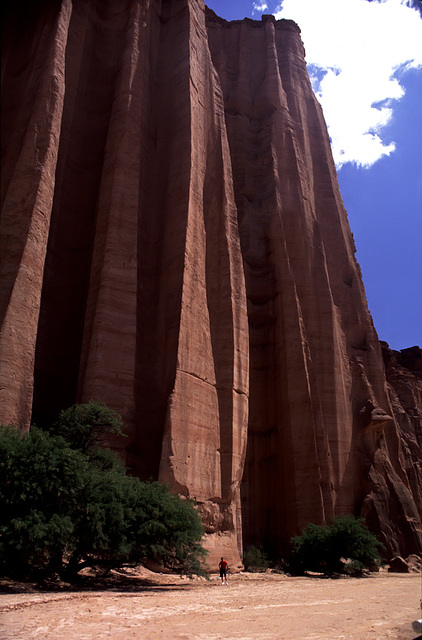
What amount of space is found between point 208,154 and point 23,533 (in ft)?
56.8

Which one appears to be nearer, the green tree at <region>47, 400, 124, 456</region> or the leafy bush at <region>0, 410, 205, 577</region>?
the leafy bush at <region>0, 410, 205, 577</region>

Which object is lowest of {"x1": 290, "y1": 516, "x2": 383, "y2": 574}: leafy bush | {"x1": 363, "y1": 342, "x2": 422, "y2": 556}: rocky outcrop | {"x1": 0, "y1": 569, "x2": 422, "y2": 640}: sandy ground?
{"x1": 0, "y1": 569, "x2": 422, "y2": 640}: sandy ground

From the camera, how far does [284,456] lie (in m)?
21.5

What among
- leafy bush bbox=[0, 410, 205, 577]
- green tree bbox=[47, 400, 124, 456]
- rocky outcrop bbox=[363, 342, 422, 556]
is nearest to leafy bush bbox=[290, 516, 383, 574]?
rocky outcrop bbox=[363, 342, 422, 556]

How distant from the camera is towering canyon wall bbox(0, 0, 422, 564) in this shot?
15.8m

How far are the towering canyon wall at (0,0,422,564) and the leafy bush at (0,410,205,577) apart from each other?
9.30 feet

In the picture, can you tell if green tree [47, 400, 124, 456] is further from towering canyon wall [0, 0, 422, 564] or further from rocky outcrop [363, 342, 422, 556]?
rocky outcrop [363, 342, 422, 556]

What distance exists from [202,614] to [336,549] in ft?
34.7

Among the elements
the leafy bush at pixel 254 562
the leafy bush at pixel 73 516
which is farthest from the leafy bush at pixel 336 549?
the leafy bush at pixel 73 516

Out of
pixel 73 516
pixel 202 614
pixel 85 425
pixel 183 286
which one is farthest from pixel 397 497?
pixel 202 614

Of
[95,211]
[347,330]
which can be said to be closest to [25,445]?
[95,211]

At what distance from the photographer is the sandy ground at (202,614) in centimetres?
401

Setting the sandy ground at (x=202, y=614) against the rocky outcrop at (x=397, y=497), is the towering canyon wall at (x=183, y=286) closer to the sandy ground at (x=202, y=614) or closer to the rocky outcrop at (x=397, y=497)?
the rocky outcrop at (x=397, y=497)

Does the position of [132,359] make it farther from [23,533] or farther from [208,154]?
[208,154]
